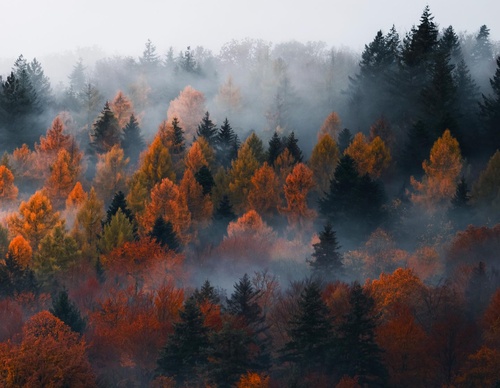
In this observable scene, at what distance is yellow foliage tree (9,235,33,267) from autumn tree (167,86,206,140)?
123 feet

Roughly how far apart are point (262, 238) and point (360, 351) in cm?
2638

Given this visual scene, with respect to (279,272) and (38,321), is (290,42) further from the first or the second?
(38,321)

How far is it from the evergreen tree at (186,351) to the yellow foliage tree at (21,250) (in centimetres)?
2444

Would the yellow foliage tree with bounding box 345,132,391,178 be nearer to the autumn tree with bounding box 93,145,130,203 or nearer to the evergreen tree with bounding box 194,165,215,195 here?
the evergreen tree with bounding box 194,165,215,195

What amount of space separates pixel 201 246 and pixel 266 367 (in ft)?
97.9

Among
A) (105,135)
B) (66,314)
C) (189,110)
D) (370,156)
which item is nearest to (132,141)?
(105,135)

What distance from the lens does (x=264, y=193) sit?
74.8 m

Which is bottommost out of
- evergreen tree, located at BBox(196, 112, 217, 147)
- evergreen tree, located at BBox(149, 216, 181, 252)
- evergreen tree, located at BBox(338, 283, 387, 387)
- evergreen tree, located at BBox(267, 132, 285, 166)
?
evergreen tree, located at BBox(338, 283, 387, 387)

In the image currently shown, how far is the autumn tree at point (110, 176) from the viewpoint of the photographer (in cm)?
8038

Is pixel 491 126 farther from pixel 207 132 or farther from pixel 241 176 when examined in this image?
pixel 207 132

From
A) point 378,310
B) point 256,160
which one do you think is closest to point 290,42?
point 256,160

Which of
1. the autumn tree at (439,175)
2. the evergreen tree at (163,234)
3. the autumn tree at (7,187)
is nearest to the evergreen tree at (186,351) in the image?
the evergreen tree at (163,234)

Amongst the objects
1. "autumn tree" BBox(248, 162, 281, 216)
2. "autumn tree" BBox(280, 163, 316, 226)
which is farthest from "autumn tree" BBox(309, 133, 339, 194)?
"autumn tree" BBox(248, 162, 281, 216)

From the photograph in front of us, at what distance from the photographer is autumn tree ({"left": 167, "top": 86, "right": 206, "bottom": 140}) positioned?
97.8 metres
